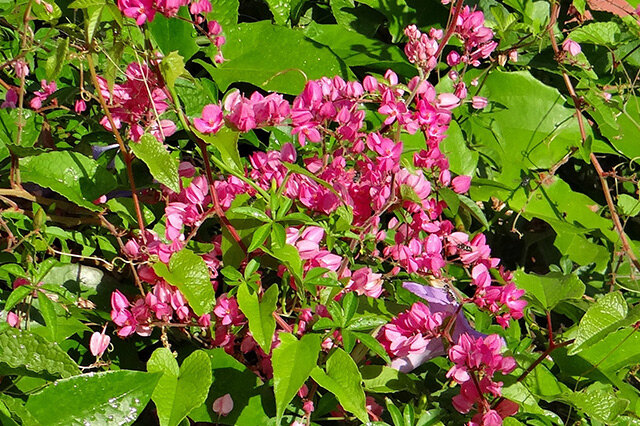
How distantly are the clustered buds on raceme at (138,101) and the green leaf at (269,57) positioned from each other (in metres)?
0.43

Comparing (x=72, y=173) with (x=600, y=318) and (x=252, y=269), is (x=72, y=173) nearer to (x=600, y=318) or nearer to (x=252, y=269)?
(x=252, y=269)

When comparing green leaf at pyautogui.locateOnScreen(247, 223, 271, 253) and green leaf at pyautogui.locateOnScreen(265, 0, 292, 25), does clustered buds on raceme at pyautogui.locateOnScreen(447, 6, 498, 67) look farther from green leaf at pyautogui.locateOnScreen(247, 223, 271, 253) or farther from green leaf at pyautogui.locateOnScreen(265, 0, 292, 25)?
green leaf at pyautogui.locateOnScreen(247, 223, 271, 253)

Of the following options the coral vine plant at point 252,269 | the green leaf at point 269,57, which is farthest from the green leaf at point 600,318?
the green leaf at point 269,57

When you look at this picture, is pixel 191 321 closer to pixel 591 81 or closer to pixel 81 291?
pixel 81 291

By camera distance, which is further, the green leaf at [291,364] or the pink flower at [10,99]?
the pink flower at [10,99]

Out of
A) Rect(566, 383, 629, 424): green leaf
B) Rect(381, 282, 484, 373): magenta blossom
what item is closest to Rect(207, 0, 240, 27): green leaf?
Rect(381, 282, 484, 373): magenta blossom

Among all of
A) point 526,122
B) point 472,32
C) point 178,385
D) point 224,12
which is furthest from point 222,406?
point 526,122

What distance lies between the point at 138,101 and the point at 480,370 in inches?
19.0

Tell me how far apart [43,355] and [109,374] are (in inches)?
3.8

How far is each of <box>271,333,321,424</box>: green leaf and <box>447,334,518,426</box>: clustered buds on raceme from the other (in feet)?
0.52

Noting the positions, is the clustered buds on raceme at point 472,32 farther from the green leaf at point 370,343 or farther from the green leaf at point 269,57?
the green leaf at point 370,343

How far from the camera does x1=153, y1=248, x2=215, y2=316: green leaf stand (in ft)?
2.58

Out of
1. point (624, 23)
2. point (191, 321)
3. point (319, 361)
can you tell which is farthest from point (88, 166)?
point (624, 23)

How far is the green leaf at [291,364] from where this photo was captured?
27.2 inches
